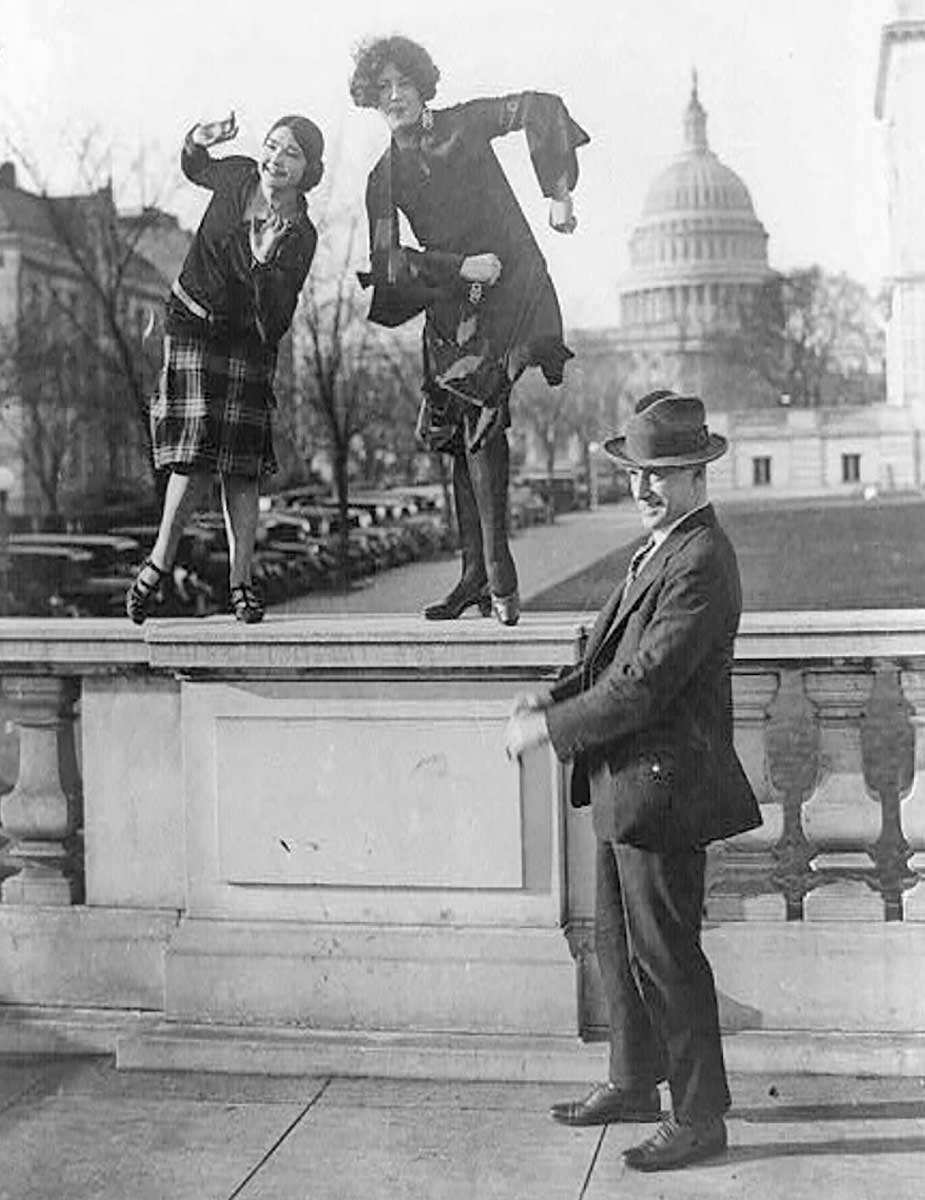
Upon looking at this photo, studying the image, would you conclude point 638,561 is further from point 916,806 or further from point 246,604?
point 246,604

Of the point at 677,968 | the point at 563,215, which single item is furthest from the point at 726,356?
the point at 677,968

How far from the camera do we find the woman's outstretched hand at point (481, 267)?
494cm

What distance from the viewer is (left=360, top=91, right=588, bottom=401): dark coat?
4.89m

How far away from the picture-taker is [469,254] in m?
4.96

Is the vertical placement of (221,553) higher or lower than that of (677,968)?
higher

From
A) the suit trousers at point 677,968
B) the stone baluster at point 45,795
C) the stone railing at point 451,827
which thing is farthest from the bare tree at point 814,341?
the stone baluster at point 45,795

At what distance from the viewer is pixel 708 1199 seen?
3.98 meters

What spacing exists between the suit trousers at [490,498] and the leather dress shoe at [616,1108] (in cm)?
137

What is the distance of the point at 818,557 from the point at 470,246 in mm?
1270

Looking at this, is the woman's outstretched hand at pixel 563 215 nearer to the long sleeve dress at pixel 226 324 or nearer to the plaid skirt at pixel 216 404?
the long sleeve dress at pixel 226 324

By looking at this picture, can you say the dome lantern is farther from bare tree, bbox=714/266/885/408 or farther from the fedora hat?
the fedora hat

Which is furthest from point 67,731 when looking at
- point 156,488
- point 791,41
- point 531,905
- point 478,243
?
point 791,41

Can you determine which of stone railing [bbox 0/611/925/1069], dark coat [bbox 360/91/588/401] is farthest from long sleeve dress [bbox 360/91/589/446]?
stone railing [bbox 0/611/925/1069]

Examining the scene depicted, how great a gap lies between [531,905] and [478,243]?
182 cm
